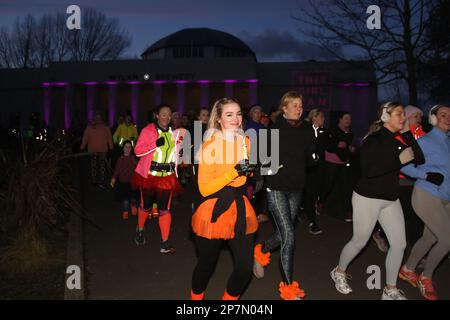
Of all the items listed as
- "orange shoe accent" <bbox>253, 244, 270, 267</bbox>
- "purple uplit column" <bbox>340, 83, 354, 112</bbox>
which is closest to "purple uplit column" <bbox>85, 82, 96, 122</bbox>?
"purple uplit column" <bbox>340, 83, 354, 112</bbox>

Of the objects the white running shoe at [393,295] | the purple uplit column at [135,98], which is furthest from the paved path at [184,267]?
the purple uplit column at [135,98]

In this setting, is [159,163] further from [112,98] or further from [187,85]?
[112,98]

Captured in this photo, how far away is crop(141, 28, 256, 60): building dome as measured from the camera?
54.8m

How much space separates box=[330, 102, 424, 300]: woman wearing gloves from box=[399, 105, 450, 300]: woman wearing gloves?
35 cm

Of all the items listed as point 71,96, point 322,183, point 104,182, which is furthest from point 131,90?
point 322,183

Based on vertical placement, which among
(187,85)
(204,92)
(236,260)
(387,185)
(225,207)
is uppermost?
(187,85)

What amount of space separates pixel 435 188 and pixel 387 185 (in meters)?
0.64

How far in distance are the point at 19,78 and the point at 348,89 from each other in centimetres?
2285

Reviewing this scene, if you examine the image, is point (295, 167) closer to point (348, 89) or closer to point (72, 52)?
point (348, 89)

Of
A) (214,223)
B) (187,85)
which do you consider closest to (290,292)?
(214,223)

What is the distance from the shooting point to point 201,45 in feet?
181

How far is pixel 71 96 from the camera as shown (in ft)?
114

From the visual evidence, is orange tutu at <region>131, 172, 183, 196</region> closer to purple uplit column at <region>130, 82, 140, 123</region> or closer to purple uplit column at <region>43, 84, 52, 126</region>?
purple uplit column at <region>130, 82, 140, 123</region>

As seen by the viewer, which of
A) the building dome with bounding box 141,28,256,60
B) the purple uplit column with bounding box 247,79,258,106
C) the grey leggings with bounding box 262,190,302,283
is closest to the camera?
the grey leggings with bounding box 262,190,302,283
